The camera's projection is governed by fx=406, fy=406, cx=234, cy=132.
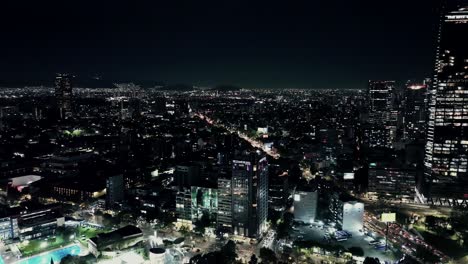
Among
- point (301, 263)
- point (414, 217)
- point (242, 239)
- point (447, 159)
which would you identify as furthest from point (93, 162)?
point (447, 159)

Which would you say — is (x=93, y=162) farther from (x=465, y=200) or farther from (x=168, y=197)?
(x=465, y=200)

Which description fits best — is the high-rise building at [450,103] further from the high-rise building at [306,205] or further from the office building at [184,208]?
the office building at [184,208]

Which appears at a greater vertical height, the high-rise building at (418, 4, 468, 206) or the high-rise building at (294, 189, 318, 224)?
the high-rise building at (418, 4, 468, 206)

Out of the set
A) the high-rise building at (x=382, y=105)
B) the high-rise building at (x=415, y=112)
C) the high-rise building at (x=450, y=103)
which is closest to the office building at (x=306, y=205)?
the high-rise building at (x=450, y=103)

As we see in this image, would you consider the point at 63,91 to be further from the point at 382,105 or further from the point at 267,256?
the point at 267,256

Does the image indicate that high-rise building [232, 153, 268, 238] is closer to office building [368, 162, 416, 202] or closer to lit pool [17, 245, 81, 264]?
lit pool [17, 245, 81, 264]

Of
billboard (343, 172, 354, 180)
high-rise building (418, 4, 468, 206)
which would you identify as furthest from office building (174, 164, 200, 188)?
high-rise building (418, 4, 468, 206)

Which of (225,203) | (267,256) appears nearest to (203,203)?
(225,203)
